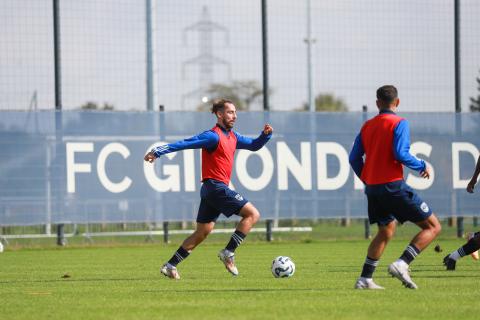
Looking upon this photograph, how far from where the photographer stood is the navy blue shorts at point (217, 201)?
13641mm

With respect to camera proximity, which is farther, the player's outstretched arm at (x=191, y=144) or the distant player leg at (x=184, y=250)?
the distant player leg at (x=184, y=250)

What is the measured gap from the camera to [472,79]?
25984 mm

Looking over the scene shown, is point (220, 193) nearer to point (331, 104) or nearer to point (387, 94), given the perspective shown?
point (387, 94)

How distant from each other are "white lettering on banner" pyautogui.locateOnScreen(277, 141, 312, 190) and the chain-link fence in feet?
2.92

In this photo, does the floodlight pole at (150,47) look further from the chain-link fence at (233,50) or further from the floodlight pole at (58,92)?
the floodlight pole at (58,92)

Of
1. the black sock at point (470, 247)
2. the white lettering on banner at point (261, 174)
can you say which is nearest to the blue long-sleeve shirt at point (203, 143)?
the black sock at point (470, 247)

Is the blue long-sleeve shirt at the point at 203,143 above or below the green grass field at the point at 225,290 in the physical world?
above

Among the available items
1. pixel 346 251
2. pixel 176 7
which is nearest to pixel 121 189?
pixel 176 7

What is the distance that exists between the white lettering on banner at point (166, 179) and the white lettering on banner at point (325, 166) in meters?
3.13

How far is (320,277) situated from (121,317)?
480 cm

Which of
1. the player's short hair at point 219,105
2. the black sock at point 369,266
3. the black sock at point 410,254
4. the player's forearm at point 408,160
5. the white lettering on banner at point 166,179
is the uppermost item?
the player's short hair at point 219,105

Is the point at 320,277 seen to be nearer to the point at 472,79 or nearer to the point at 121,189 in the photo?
the point at 121,189

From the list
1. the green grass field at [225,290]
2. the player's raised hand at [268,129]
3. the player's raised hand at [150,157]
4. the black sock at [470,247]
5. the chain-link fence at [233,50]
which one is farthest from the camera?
the chain-link fence at [233,50]

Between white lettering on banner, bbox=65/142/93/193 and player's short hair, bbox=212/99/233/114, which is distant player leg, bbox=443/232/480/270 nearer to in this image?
player's short hair, bbox=212/99/233/114
